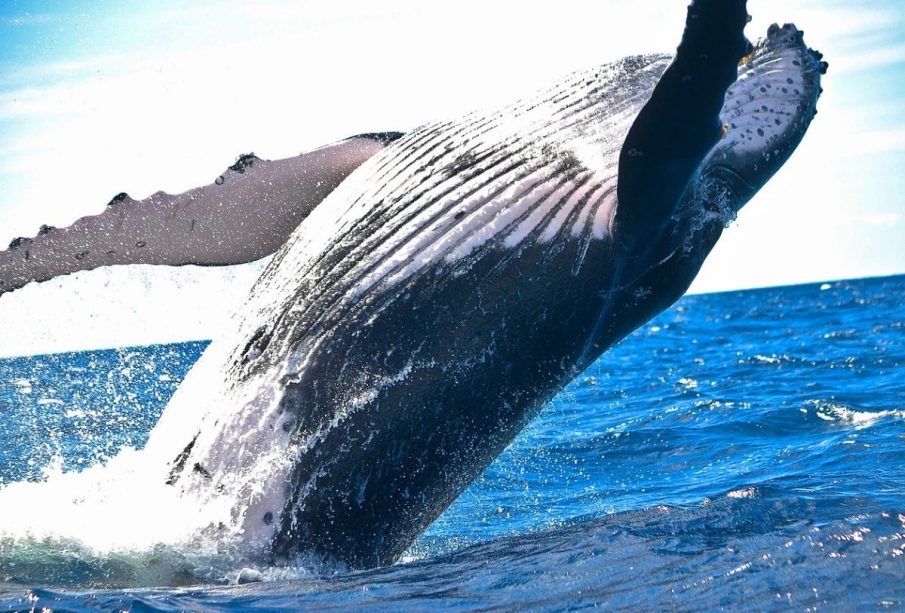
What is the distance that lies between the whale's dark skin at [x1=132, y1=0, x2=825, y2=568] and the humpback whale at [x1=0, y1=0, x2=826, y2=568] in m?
0.01

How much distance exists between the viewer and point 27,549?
5.28 metres

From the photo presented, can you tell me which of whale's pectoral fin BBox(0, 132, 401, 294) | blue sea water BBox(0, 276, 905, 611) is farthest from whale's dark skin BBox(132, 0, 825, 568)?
whale's pectoral fin BBox(0, 132, 401, 294)

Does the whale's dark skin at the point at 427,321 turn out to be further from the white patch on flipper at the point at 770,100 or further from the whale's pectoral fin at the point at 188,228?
the whale's pectoral fin at the point at 188,228

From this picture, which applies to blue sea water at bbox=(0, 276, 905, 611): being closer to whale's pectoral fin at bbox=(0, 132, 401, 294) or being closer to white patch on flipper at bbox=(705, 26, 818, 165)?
whale's pectoral fin at bbox=(0, 132, 401, 294)

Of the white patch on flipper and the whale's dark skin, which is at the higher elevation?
the white patch on flipper

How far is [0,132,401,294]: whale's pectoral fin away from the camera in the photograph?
6.54 m

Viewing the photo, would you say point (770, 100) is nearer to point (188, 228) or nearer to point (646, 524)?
point (646, 524)

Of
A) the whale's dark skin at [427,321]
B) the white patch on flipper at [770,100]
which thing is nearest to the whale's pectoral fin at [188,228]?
the whale's dark skin at [427,321]

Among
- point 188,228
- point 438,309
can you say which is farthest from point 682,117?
point 188,228

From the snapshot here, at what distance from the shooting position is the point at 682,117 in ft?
14.5

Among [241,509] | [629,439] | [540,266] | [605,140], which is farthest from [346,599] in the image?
[629,439]

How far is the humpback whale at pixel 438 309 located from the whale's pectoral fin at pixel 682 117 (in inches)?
1.2

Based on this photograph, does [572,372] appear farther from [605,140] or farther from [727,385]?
[727,385]

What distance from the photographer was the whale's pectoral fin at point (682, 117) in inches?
166
